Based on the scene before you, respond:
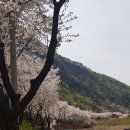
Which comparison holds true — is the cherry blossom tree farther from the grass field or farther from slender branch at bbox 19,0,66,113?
the grass field

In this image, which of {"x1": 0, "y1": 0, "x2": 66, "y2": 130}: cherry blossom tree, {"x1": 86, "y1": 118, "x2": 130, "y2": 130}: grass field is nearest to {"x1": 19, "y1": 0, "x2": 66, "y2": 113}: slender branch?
{"x1": 0, "y1": 0, "x2": 66, "y2": 130}: cherry blossom tree

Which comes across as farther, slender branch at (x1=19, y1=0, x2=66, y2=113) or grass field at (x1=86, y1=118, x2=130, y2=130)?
grass field at (x1=86, y1=118, x2=130, y2=130)

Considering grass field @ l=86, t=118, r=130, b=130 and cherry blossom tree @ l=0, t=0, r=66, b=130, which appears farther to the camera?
grass field @ l=86, t=118, r=130, b=130

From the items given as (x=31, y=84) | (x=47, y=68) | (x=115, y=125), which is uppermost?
(x=115, y=125)

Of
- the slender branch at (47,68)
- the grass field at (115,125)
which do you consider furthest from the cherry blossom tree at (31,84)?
the grass field at (115,125)

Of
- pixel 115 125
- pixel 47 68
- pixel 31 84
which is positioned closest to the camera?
pixel 47 68

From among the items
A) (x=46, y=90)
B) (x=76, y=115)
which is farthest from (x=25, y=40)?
(x=76, y=115)

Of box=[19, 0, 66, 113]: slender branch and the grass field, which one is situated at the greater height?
the grass field

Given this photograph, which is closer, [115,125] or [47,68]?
[47,68]

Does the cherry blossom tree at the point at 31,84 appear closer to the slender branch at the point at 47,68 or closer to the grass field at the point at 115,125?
the slender branch at the point at 47,68

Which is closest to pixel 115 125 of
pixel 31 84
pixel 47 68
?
pixel 31 84

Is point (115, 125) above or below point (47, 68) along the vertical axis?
above

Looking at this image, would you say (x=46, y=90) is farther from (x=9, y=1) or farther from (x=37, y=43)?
(x=9, y=1)

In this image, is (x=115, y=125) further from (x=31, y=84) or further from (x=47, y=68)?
(x=47, y=68)
